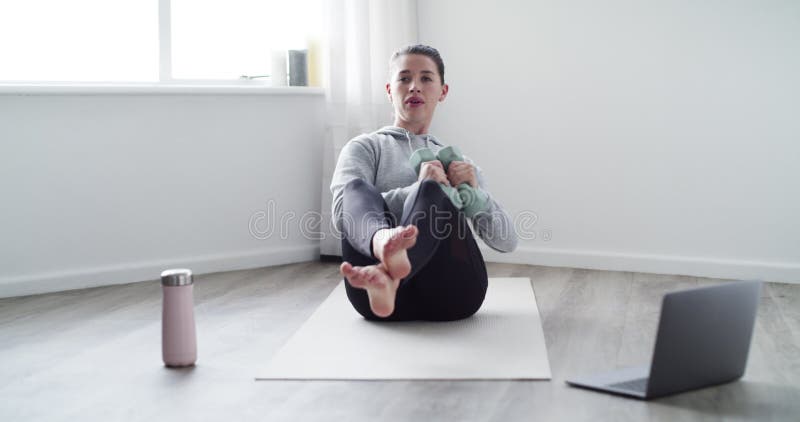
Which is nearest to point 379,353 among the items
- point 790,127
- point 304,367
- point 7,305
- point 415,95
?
point 304,367

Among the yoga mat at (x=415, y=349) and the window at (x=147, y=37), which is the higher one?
the window at (x=147, y=37)

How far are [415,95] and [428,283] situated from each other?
1.84 feet

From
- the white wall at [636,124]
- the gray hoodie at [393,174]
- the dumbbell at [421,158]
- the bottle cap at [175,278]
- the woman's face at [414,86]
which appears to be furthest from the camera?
the white wall at [636,124]

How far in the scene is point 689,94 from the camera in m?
3.15

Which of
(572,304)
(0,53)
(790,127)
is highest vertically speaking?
(0,53)

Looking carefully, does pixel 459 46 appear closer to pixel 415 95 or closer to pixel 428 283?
pixel 415 95

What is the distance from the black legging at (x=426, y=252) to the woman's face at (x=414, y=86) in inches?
14.0

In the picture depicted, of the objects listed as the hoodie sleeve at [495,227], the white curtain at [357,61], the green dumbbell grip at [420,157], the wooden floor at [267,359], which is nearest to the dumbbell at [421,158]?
the green dumbbell grip at [420,157]

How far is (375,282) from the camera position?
1826mm

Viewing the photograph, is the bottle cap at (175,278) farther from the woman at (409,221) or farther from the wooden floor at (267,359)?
the woman at (409,221)

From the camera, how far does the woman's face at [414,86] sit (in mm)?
2426

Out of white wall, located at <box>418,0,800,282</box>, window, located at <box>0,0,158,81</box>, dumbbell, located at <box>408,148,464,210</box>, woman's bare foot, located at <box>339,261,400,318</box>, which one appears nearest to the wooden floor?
woman's bare foot, located at <box>339,261,400,318</box>

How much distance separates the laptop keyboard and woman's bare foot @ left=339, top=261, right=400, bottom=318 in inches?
19.9

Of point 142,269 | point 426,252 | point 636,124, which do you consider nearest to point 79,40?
point 142,269
